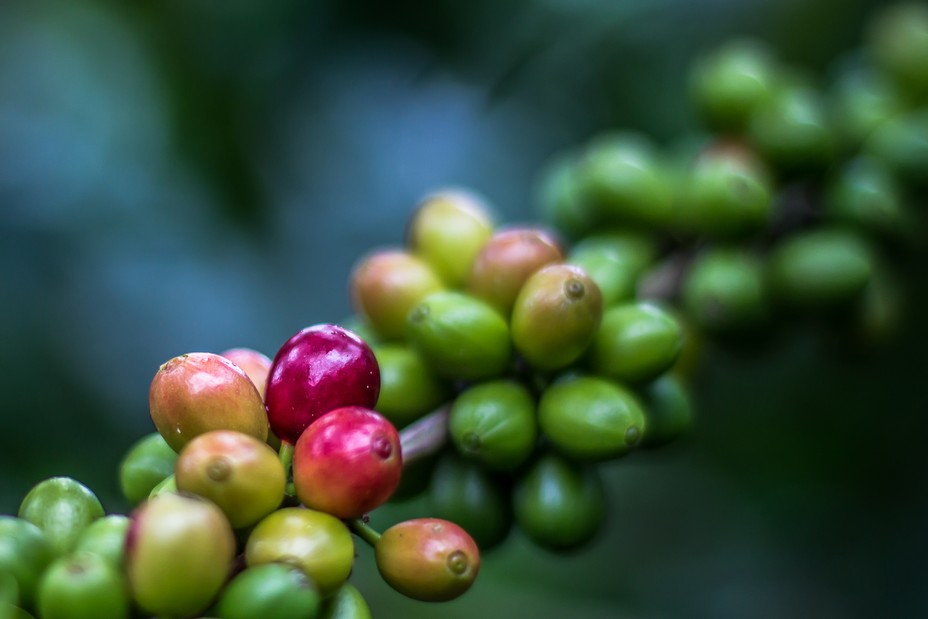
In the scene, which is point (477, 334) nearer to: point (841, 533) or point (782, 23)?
point (841, 533)

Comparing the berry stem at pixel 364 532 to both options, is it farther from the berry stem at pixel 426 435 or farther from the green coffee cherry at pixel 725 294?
the green coffee cherry at pixel 725 294

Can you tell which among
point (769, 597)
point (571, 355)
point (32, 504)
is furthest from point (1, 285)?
point (769, 597)

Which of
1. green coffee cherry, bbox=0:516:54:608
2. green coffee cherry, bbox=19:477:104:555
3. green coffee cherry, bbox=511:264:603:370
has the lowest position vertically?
green coffee cherry, bbox=0:516:54:608

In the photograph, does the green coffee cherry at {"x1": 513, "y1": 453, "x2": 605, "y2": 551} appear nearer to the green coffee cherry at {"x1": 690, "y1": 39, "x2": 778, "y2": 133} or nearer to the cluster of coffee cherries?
the cluster of coffee cherries

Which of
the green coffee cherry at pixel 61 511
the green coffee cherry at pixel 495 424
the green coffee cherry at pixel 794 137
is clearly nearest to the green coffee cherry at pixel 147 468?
the green coffee cherry at pixel 61 511

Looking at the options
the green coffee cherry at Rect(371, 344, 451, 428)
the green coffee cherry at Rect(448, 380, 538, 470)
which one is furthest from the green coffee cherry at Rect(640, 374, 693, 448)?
the green coffee cherry at Rect(371, 344, 451, 428)
